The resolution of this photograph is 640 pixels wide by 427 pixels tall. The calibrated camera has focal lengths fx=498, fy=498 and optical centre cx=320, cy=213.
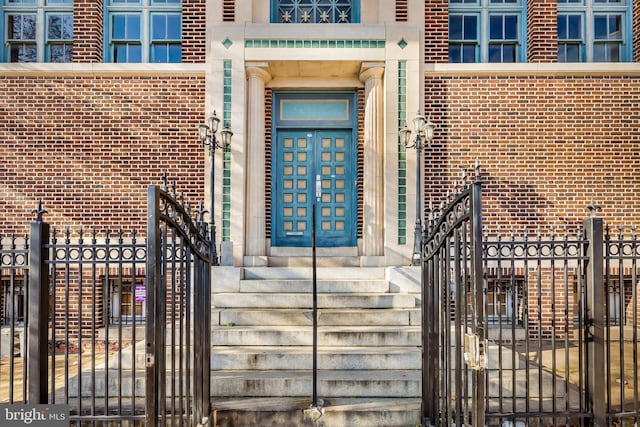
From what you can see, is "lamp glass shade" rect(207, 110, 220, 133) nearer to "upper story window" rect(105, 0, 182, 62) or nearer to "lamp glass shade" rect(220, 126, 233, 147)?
"lamp glass shade" rect(220, 126, 233, 147)

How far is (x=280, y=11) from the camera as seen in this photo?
1030cm

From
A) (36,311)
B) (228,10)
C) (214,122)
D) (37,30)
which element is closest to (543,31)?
(228,10)

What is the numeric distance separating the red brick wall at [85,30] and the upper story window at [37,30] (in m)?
0.49

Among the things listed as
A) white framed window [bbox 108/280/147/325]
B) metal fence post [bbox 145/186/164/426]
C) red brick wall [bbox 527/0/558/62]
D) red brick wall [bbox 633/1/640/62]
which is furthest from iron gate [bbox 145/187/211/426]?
red brick wall [bbox 633/1/640/62]

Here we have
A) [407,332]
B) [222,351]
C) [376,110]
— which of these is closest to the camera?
[222,351]

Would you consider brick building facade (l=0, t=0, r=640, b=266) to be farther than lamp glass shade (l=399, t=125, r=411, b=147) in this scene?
Yes

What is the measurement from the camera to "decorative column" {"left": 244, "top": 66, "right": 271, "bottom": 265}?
9.72 metres

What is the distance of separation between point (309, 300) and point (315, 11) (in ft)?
20.1

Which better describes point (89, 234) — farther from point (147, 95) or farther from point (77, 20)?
point (77, 20)

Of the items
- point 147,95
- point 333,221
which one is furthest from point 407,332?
point 147,95

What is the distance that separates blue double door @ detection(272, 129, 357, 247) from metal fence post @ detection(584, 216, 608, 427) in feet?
19.2

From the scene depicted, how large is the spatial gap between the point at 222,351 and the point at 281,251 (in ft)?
13.7

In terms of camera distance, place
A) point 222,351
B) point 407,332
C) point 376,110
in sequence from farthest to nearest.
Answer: point 376,110 < point 407,332 < point 222,351

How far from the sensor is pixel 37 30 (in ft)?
34.3
